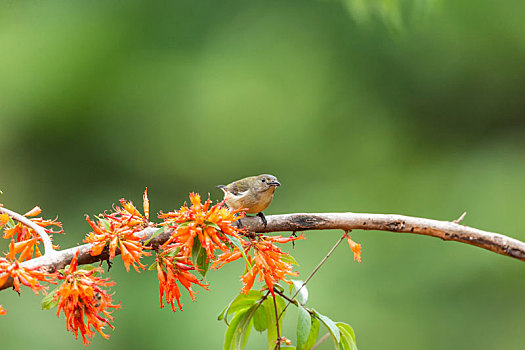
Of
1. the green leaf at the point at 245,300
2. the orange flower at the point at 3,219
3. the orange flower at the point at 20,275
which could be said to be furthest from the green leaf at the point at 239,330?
the orange flower at the point at 3,219

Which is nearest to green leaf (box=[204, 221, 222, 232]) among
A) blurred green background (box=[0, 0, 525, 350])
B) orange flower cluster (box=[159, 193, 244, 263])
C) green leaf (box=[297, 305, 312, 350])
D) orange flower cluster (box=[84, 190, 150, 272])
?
orange flower cluster (box=[159, 193, 244, 263])

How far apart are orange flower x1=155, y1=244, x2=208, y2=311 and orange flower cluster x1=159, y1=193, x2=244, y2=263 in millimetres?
32

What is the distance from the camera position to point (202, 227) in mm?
966

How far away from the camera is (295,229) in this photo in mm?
1077

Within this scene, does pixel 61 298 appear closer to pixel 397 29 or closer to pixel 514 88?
pixel 397 29

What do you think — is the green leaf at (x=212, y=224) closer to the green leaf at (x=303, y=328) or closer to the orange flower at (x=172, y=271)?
the orange flower at (x=172, y=271)

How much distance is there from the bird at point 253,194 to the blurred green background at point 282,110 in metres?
2.24

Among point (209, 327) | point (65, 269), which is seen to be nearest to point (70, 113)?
point (209, 327)

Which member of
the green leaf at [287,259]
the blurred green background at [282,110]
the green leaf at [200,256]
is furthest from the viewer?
the blurred green background at [282,110]

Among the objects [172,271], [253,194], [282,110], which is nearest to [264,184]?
[253,194]

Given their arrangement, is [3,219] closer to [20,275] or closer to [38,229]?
[38,229]

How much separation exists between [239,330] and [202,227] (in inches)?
9.6

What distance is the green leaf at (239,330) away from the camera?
3.53 ft

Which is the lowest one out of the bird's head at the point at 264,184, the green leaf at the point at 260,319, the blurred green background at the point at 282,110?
the green leaf at the point at 260,319
